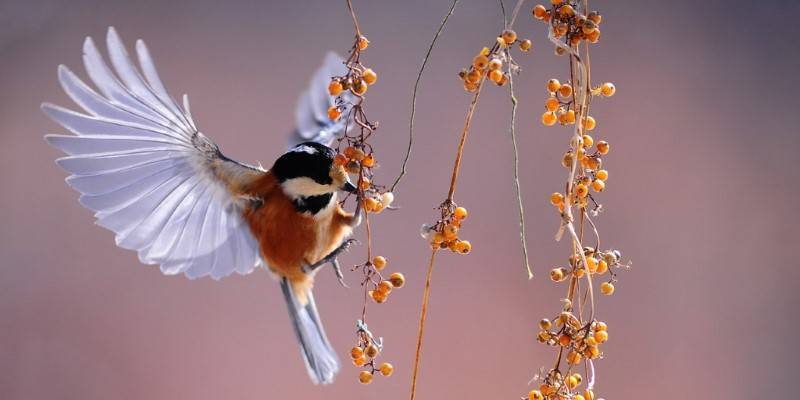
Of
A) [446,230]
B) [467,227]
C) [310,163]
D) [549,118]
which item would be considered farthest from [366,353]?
[467,227]

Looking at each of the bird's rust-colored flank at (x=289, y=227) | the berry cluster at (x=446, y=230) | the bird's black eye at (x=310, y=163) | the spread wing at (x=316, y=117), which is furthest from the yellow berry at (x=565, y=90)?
the spread wing at (x=316, y=117)

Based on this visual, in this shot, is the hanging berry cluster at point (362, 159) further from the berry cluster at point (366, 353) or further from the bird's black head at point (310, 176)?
the bird's black head at point (310, 176)

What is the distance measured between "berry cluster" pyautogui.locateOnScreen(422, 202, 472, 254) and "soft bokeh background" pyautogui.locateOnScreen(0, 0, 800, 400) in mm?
1342

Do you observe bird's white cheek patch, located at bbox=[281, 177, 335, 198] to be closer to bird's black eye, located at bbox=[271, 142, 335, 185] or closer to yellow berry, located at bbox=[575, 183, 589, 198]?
bird's black eye, located at bbox=[271, 142, 335, 185]

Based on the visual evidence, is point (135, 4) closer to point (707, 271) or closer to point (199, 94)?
point (199, 94)

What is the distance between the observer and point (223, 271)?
112cm

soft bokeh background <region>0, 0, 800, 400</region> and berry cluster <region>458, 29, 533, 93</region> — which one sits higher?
soft bokeh background <region>0, 0, 800, 400</region>

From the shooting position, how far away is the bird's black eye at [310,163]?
0.98 m

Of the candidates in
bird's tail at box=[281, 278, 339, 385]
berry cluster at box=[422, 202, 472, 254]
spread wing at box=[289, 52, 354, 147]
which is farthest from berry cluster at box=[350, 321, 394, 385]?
spread wing at box=[289, 52, 354, 147]

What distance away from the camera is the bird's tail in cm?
120

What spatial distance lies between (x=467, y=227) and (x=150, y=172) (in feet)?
3.59

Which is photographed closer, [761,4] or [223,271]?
[223,271]

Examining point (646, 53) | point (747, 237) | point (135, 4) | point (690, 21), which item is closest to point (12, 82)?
point (135, 4)

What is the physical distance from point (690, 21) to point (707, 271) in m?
0.67
